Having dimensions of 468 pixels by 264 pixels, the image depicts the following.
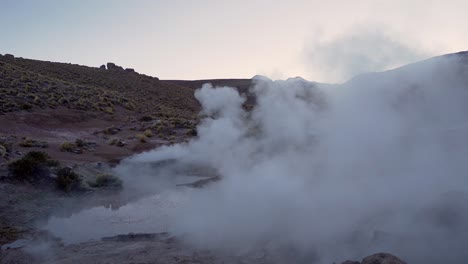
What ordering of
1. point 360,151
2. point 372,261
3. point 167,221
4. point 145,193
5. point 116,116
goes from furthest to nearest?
point 116,116 < point 145,193 < point 360,151 < point 167,221 < point 372,261

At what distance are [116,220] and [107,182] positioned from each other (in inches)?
143

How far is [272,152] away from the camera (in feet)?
44.5

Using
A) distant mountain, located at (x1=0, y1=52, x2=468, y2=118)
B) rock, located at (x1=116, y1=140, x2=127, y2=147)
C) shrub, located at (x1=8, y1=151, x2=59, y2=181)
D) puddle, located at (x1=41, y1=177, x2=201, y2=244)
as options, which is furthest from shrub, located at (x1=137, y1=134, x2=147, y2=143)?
puddle, located at (x1=41, y1=177, x2=201, y2=244)

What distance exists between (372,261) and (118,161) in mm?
13078

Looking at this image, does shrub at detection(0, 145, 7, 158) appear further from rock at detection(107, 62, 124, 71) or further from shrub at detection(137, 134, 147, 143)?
rock at detection(107, 62, 124, 71)

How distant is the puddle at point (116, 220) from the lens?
28.5 ft

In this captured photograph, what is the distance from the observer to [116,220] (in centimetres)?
966

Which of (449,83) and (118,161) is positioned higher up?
(449,83)

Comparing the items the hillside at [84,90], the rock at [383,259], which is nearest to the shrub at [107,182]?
the rock at [383,259]

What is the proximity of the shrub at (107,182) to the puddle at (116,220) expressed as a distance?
1688 mm

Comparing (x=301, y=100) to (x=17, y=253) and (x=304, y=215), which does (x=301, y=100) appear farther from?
(x=17, y=253)

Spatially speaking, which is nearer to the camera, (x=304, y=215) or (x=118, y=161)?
(x=304, y=215)

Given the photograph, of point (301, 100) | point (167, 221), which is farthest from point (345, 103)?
point (167, 221)

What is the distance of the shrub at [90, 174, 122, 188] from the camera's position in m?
12.8
